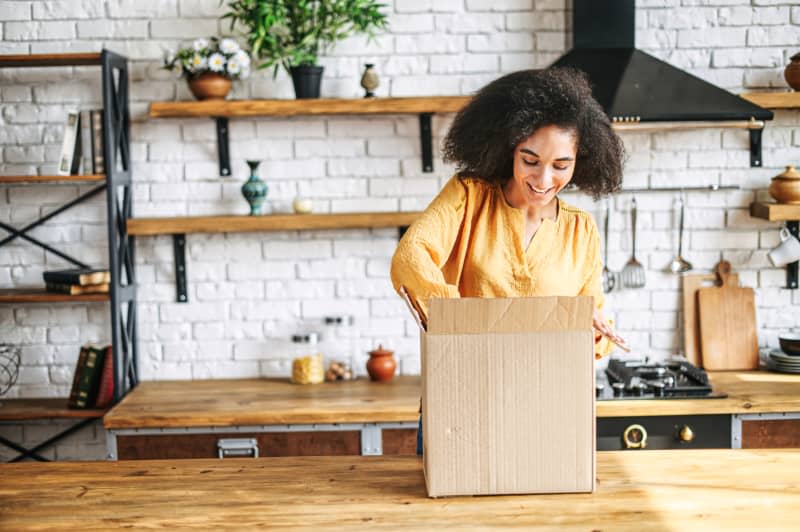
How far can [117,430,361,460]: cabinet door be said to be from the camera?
3.13 meters

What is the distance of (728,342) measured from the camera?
3584 millimetres

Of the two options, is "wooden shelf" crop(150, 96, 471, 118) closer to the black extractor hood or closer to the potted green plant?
the potted green plant

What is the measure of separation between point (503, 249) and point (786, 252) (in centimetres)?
192

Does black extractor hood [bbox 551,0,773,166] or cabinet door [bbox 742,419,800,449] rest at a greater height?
black extractor hood [bbox 551,0,773,166]

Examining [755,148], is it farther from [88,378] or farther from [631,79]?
[88,378]

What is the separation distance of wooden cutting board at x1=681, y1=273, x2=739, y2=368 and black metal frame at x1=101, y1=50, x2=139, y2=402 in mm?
2240

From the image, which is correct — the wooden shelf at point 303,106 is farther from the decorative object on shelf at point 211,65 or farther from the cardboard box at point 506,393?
the cardboard box at point 506,393

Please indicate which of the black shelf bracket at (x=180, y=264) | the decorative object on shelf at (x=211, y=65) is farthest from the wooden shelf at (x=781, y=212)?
the black shelf bracket at (x=180, y=264)

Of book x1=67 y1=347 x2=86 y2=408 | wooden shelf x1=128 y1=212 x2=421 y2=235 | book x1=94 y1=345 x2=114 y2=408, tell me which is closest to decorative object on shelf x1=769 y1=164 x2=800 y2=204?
wooden shelf x1=128 y1=212 x2=421 y2=235

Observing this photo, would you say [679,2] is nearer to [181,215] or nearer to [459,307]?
[181,215]

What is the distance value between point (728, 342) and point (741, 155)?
761 millimetres

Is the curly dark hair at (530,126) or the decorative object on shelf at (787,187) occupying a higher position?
the curly dark hair at (530,126)

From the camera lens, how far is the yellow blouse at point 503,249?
207 centimetres

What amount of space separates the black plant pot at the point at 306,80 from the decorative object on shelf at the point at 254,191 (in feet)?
1.06
